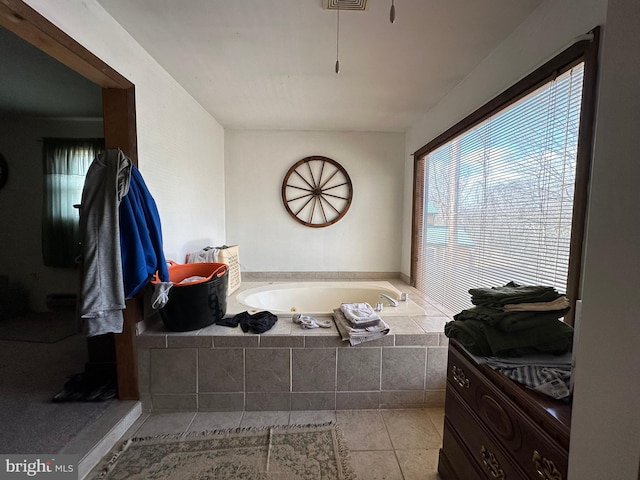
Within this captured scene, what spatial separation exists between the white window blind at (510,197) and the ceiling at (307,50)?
0.47 m

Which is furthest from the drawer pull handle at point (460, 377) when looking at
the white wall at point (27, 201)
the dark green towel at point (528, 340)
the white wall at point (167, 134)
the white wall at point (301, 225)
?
the white wall at point (27, 201)

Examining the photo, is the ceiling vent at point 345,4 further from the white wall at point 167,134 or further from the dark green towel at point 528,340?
the dark green towel at point 528,340

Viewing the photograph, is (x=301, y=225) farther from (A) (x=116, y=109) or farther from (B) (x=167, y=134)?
(A) (x=116, y=109)

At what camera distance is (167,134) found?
1948 millimetres

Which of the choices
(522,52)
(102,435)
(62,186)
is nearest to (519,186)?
(522,52)

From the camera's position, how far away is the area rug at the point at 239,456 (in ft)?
4.05

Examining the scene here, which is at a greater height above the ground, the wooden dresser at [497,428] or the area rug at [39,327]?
the wooden dresser at [497,428]

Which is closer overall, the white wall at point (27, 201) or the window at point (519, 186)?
the window at point (519, 186)

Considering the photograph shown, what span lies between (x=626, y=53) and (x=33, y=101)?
12.5 ft

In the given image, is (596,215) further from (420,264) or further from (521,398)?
(420,264)

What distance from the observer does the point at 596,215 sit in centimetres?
53

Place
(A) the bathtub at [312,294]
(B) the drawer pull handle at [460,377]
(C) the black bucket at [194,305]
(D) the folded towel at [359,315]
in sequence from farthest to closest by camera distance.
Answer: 1. (A) the bathtub at [312,294]
2. (D) the folded towel at [359,315]
3. (C) the black bucket at [194,305]
4. (B) the drawer pull handle at [460,377]

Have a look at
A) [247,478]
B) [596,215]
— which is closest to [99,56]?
[596,215]

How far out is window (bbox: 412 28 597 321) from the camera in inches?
45.1
